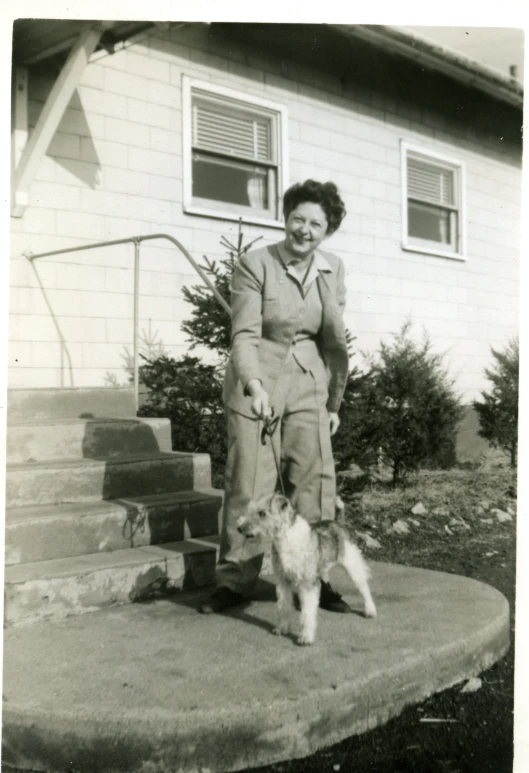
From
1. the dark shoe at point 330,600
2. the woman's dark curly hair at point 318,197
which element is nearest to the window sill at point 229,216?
the woman's dark curly hair at point 318,197

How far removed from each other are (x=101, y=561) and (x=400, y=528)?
2926mm

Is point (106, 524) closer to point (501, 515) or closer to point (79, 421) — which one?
point (79, 421)

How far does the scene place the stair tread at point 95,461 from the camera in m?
3.86

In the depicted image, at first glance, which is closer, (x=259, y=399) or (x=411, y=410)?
(x=259, y=399)

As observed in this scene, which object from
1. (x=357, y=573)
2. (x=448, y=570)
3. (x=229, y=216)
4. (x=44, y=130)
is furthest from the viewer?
(x=229, y=216)

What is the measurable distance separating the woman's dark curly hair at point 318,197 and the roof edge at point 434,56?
213cm

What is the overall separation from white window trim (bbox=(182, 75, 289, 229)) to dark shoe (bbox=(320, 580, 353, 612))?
383cm

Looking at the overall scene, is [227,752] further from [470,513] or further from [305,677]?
[470,513]

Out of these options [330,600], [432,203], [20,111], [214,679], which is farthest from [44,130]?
[432,203]

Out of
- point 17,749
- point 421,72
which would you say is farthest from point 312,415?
point 421,72

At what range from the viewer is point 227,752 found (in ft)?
7.45

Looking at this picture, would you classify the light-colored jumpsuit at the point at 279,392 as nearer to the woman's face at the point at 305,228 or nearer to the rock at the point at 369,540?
the woman's face at the point at 305,228

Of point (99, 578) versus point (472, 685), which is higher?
point (99, 578)

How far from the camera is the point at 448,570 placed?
466 cm
